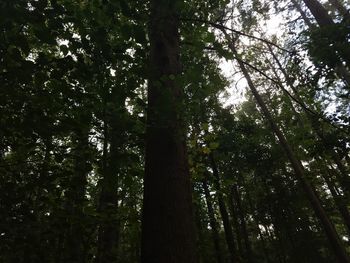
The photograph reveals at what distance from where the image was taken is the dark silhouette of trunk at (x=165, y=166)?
6.02ft

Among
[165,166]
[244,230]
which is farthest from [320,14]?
[244,230]

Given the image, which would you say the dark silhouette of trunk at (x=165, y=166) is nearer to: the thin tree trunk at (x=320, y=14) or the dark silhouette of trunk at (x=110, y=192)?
the dark silhouette of trunk at (x=110, y=192)

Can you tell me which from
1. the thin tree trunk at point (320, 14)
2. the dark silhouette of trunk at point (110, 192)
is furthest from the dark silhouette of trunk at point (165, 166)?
the thin tree trunk at point (320, 14)

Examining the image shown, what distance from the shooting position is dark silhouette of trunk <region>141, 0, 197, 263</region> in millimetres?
1836

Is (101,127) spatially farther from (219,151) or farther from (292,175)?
(292,175)

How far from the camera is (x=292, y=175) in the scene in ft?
60.1

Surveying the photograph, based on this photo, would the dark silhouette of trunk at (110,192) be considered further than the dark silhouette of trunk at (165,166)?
Yes

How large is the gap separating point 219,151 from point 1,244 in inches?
550

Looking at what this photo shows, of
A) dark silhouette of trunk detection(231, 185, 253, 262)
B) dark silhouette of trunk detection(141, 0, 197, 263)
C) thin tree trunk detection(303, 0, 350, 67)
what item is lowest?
dark silhouette of trunk detection(141, 0, 197, 263)

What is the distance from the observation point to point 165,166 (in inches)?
85.3

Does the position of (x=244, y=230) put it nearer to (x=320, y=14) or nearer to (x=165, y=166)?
(x=320, y=14)

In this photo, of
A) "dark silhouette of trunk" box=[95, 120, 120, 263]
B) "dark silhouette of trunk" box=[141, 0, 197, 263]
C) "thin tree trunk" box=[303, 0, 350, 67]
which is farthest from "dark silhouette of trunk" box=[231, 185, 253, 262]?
"dark silhouette of trunk" box=[141, 0, 197, 263]

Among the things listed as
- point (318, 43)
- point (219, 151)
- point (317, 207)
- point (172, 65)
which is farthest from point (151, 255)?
point (219, 151)

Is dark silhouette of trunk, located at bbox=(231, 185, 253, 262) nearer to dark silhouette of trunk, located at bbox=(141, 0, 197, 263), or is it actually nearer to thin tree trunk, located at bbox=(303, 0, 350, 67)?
thin tree trunk, located at bbox=(303, 0, 350, 67)
